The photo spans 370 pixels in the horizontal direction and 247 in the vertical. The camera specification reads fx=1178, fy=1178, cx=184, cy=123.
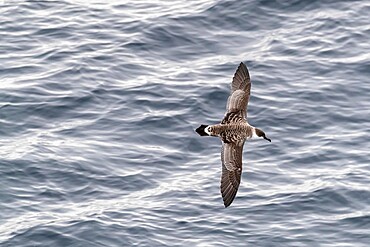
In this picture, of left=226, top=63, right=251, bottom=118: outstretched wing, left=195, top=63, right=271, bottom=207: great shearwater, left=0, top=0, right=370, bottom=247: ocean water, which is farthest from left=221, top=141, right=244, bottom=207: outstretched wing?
left=0, top=0, right=370, bottom=247: ocean water

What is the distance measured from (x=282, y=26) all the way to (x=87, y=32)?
4.12 m

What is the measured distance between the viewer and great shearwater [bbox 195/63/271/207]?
52.4 ft

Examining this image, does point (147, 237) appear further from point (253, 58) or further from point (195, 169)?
point (253, 58)

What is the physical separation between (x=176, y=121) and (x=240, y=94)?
4798 millimetres

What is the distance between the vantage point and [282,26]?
979 inches

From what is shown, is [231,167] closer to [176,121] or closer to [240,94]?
[240,94]

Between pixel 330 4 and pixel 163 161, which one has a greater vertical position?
pixel 330 4

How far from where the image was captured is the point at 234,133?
16.0 m

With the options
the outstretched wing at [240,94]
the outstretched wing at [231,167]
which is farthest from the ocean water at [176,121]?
the outstretched wing at [240,94]

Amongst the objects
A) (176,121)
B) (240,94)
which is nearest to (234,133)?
(240,94)

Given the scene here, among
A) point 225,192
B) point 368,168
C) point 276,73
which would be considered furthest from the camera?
point 276,73

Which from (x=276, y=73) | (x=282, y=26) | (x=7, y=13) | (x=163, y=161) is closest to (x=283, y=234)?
(x=163, y=161)

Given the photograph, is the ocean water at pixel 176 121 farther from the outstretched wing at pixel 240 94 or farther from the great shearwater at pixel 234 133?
the outstretched wing at pixel 240 94

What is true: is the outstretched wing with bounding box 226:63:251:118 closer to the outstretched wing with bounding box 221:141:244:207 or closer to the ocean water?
the outstretched wing with bounding box 221:141:244:207
